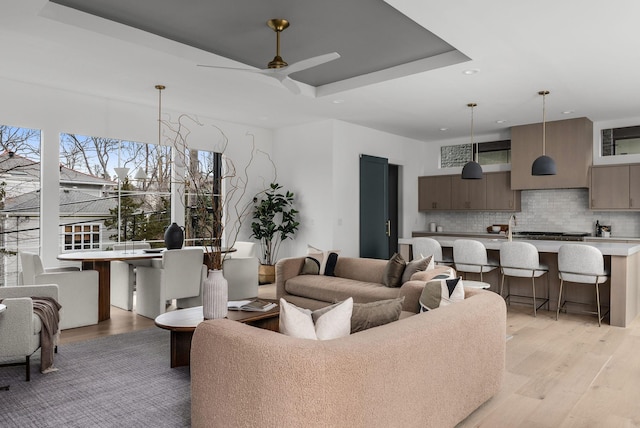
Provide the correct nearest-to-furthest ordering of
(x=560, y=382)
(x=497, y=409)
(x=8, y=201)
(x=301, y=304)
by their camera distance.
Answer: (x=497, y=409)
(x=560, y=382)
(x=301, y=304)
(x=8, y=201)

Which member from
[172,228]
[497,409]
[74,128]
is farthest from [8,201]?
[497,409]

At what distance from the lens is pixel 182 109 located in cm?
666

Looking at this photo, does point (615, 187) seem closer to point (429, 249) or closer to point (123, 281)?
point (429, 249)

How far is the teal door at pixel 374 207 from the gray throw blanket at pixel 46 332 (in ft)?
16.7

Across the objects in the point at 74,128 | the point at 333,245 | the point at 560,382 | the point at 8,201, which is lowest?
the point at 560,382

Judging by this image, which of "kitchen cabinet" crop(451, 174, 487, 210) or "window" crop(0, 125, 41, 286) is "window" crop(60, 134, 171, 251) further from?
"kitchen cabinet" crop(451, 174, 487, 210)

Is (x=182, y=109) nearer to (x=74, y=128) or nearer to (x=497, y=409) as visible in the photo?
(x=74, y=128)

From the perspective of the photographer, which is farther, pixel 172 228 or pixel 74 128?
pixel 74 128

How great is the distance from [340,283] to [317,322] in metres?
2.83

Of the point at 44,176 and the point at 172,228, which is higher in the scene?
the point at 44,176

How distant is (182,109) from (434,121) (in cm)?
400

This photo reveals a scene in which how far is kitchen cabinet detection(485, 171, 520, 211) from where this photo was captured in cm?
799

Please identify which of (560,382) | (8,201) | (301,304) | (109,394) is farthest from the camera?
(8,201)

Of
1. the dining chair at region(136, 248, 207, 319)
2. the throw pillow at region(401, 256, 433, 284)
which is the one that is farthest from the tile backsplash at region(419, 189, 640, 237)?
the dining chair at region(136, 248, 207, 319)
